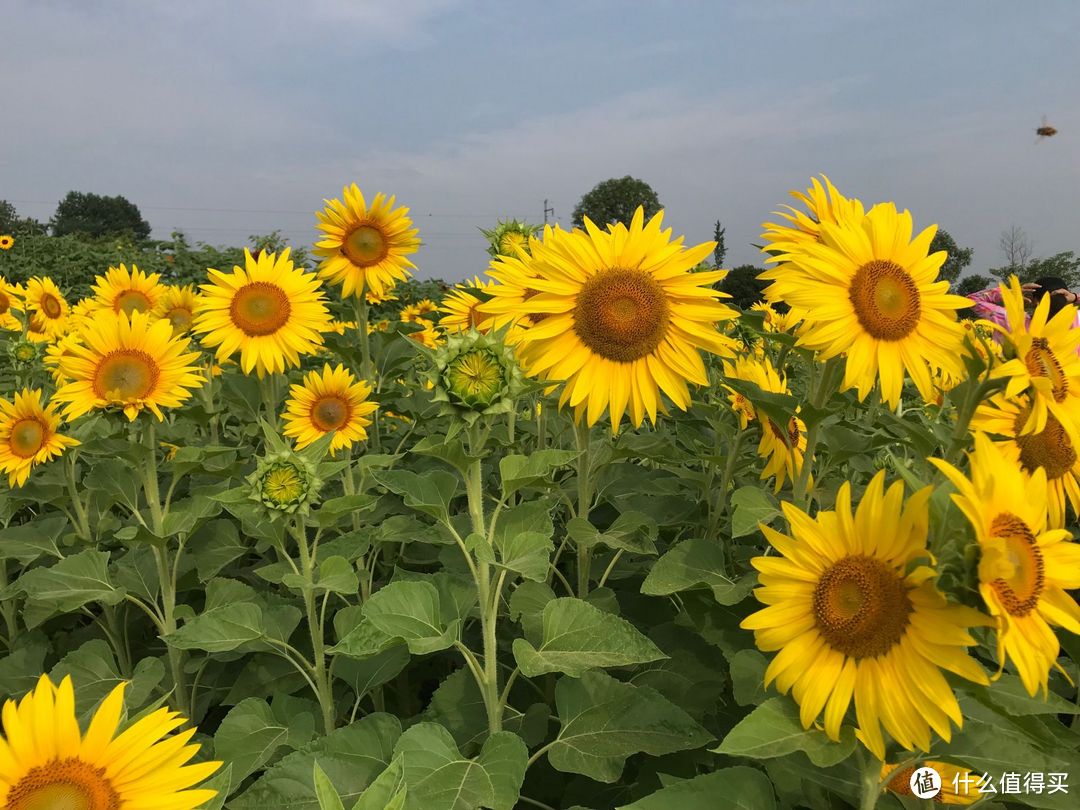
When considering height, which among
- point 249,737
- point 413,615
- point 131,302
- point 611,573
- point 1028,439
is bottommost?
point 249,737

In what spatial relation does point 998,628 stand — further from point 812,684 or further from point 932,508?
point 812,684

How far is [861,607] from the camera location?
50.4 inches

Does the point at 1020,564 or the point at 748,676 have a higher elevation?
the point at 1020,564

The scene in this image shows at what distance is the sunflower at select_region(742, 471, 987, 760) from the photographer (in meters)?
1.20

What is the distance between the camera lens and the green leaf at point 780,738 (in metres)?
1.21

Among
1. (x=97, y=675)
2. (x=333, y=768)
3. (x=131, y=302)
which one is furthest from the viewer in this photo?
(x=131, y=302)

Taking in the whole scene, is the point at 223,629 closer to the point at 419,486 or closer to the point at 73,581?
the point at 419,486

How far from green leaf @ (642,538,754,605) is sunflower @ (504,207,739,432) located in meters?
0.37

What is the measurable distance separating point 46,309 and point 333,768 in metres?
6.03

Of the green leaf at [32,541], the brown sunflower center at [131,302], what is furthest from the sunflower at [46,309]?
the green leaf at [32,541]

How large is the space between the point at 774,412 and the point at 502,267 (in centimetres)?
93

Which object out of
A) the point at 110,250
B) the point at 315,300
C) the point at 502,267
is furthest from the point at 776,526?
the point at 110,250

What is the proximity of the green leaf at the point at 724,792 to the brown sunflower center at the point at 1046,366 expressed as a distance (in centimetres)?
105

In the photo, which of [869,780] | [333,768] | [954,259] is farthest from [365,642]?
[954,259]
